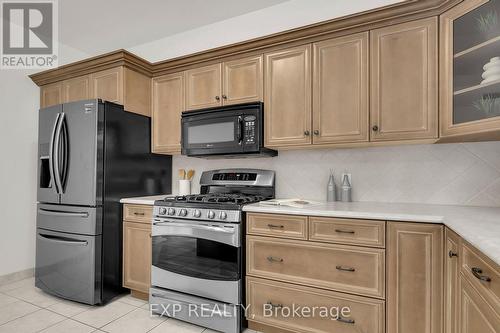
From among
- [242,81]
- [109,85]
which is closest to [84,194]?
[109,85]

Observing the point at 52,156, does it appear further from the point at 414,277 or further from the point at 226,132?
the point at 414,277

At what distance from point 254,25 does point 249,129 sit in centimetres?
117

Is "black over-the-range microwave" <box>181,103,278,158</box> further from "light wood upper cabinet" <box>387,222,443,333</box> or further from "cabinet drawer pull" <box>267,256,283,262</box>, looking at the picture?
"light wood upper cabinet" <box>387,222,443,333</box>

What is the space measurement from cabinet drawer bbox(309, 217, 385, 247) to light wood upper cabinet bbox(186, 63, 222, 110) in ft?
4.63

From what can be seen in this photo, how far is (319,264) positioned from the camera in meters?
1.74

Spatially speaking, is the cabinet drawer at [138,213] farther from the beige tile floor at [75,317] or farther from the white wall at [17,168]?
the white wall at [17,168]

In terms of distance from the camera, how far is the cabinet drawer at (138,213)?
2414mm

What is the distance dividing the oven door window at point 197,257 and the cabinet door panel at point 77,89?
170cm

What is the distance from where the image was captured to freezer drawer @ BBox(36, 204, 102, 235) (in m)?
2.33

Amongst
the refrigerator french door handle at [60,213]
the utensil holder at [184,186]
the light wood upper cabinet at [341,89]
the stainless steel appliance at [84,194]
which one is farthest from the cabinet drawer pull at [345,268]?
the refrigerator french door handle at [60,213]

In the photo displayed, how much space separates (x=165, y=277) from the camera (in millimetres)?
2197

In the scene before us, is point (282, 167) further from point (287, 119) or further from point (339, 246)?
point (339, 246)

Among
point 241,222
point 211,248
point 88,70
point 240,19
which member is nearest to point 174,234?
point 211,248

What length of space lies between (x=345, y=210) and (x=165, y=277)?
1.50m
